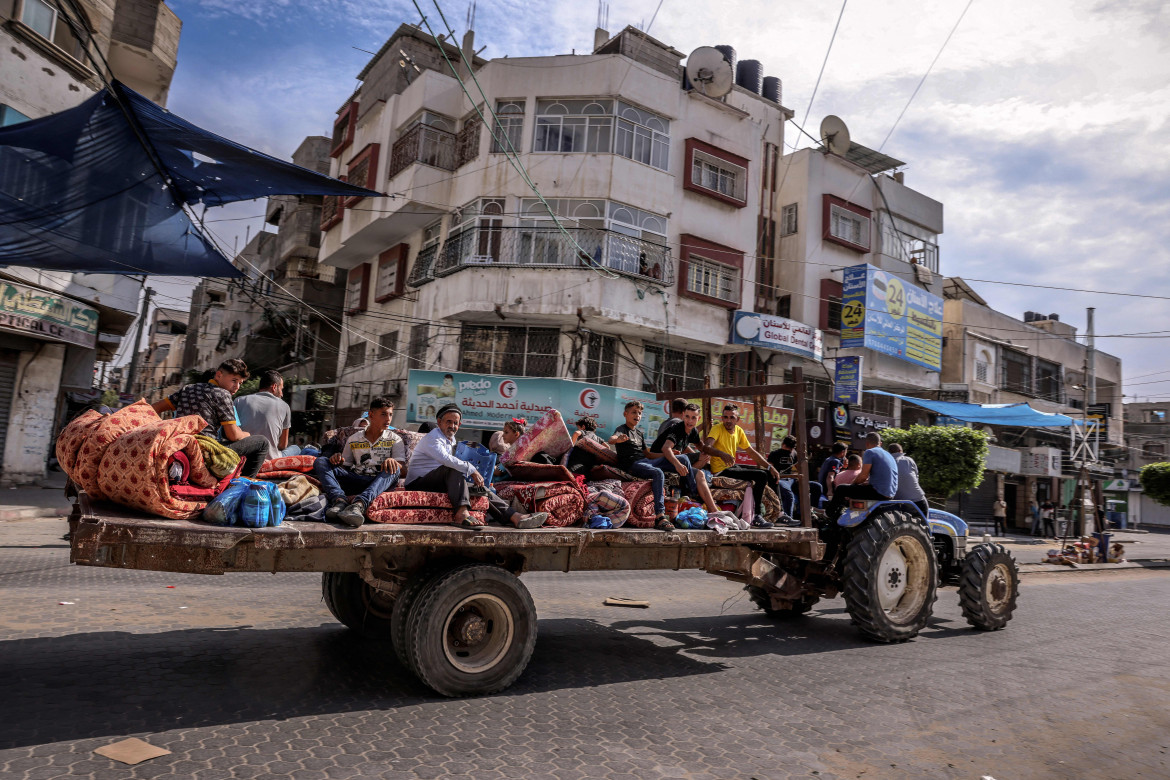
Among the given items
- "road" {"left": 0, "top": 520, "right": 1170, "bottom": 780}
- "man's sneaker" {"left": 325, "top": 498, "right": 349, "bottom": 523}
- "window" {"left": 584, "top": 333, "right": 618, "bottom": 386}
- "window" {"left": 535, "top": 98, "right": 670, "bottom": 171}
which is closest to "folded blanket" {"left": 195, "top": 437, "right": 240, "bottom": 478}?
"man's sneaker" {"left": 325, "top": 498, "right": 349, "bottom": 523}

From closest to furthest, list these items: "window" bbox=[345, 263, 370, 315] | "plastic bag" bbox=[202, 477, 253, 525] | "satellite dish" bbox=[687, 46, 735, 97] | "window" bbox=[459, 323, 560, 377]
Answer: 1. "plastic bag" bbox=[202, 477, 253, 525]
2. "window" bbox=[459, 323, 560, 377]
3. "satellite dish" bbox=[687, 46, 735, 97]
4. "window" bbox=[345, 263, 370, 315]

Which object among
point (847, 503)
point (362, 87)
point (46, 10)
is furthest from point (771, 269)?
point (46, 10)

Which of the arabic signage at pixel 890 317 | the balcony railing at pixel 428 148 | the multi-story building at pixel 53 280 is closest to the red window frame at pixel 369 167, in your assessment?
the balcony railing at pixel 428 148

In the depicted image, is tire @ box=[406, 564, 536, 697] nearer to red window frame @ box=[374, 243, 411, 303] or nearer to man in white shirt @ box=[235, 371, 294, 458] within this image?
man in white shirt @ box=[235, 371, 294, 458]

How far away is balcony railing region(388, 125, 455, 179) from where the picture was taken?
22.1 meters

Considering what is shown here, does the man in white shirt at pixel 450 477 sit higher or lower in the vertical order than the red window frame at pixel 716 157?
lower

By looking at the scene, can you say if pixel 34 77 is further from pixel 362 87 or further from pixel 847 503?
pixel 847 503

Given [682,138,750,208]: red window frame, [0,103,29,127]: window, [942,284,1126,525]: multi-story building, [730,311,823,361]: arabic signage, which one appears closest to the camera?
[0,103,29,127]: window

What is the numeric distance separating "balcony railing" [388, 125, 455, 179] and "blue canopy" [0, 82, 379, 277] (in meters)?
10.4

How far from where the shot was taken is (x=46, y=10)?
16078 millimetres

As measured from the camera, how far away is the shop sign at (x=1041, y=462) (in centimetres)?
3316

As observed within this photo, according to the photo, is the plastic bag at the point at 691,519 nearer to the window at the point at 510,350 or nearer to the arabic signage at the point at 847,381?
the window at the point at 510,350

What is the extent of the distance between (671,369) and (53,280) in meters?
16.2

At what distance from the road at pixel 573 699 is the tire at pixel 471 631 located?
15 centimetres
